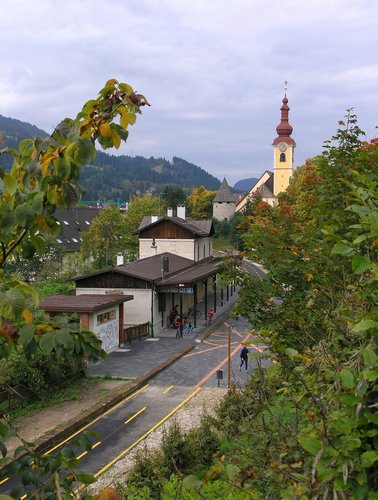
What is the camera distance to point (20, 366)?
18.5 metres

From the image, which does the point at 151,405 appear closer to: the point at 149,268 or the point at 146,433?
the point at 146,433

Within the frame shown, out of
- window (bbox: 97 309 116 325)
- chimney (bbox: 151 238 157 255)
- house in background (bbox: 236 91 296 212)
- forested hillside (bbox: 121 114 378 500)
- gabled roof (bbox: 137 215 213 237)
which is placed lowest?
window (bbox: 97 309 116 325)

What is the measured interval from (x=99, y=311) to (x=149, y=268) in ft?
31.2

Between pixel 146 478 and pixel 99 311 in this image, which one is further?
pixel 99 311

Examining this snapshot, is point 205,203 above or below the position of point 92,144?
above

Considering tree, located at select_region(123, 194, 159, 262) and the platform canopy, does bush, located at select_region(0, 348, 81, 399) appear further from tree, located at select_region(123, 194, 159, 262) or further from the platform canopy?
tree, located at select_region(123, 194, 159, 262)

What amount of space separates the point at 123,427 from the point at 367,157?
11423 millimetres

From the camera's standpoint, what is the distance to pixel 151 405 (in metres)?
19.4

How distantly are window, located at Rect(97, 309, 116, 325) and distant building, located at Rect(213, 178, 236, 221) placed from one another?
8699 cm

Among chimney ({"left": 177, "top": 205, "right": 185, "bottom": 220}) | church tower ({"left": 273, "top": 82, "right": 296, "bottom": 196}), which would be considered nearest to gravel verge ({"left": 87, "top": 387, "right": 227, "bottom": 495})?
chimney ({"left": 177, "top": 205, "right": 185, "bottom": 220})

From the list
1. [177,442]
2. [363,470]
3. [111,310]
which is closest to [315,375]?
[363,470]

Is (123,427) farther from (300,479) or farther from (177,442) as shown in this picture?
(300,479)

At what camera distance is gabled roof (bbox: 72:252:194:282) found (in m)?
31.0

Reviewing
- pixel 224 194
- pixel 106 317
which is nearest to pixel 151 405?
pixel 106 317
